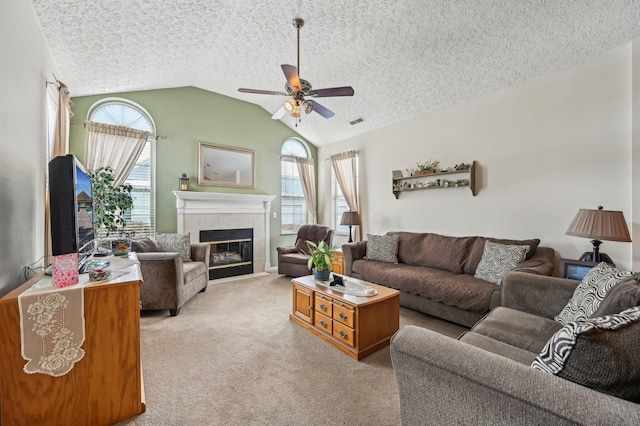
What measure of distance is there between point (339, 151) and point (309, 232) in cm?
184

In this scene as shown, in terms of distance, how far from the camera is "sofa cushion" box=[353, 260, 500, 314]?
8.58 ft

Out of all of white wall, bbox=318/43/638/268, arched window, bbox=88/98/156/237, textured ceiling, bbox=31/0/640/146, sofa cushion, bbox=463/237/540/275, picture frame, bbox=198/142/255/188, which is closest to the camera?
textured ceiling, bbox=31/0/640/146

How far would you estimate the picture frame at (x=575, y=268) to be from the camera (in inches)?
102

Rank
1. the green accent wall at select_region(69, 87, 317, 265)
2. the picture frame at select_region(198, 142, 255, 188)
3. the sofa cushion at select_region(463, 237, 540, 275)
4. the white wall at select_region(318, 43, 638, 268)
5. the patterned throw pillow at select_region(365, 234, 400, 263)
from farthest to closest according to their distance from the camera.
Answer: the picture frame at select_region(198, 142, 255, 188)
the green accent wall at select_region(69, 87, 317, 265)
the patterned throw pillow at select_region(365, 234, 400, 263)
the sofa cushion at select_region(463, 237, 540, 275)
the white wall at select_region(318, 43, 638, 268)

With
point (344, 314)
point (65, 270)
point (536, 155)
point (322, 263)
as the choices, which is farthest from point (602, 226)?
point (65, 270)

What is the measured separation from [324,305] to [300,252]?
8.27ft

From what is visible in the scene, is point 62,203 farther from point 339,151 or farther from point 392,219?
point 339,151

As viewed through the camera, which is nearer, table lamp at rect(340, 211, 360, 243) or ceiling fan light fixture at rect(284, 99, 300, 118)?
ceiling fan light fixture at rect(284, 99, 300, 118)

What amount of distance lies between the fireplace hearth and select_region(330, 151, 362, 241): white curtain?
2.03 metres

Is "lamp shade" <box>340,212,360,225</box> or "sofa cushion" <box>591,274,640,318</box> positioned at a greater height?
"lamp shade" <box>340,212,360,225</box>

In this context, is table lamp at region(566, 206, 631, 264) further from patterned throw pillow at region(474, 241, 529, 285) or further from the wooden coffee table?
the wooden coffee table

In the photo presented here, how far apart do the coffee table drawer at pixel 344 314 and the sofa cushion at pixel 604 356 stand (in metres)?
1.53

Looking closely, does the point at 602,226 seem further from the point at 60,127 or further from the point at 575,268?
the point at 60,127

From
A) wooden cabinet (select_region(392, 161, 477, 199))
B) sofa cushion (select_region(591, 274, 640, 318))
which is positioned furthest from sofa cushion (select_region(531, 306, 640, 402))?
wooden cabinet (select_region(392, 161, 477, 199))
